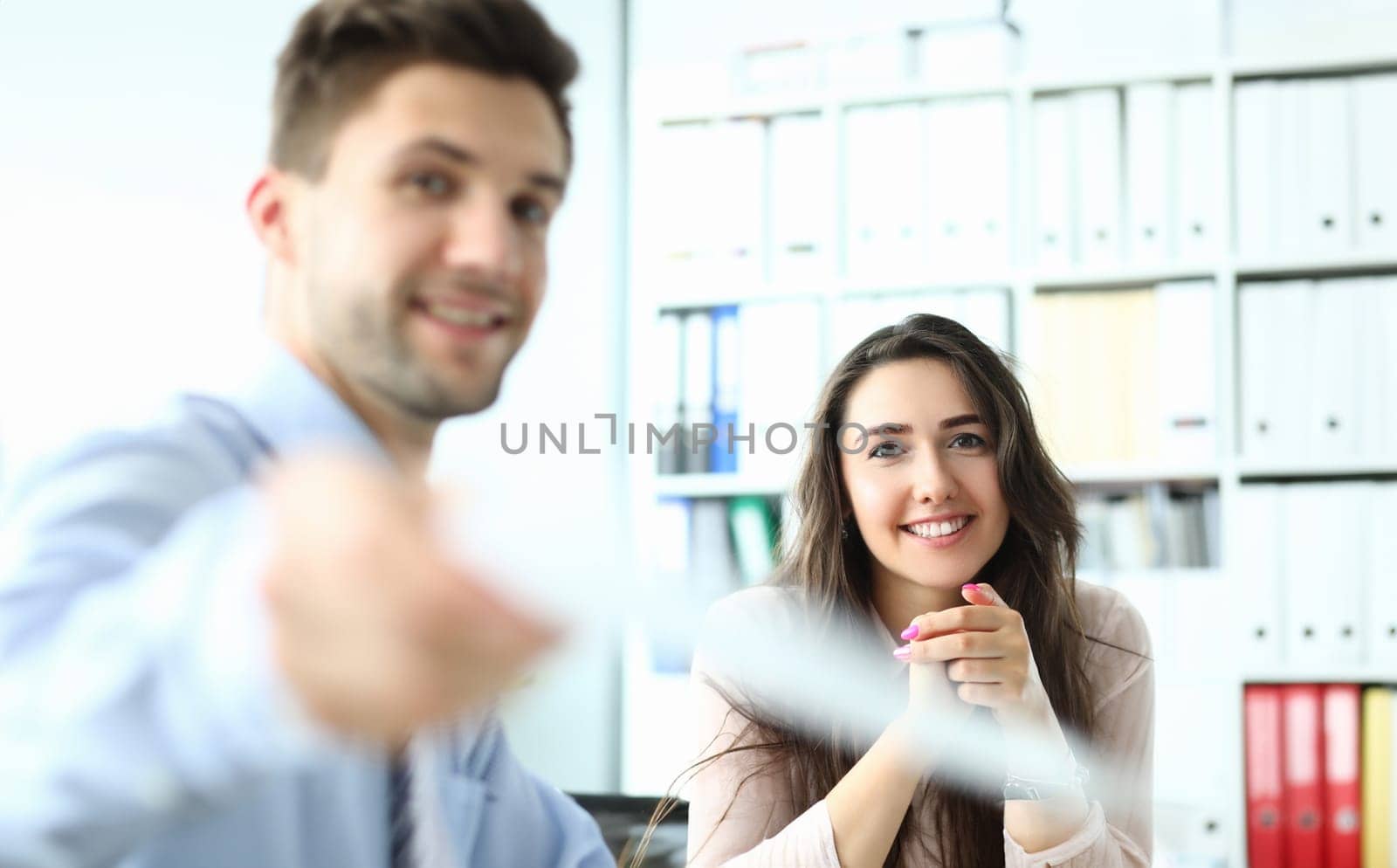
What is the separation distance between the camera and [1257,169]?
160 cm

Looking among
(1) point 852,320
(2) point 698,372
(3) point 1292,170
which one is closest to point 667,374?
(2) point 698,372

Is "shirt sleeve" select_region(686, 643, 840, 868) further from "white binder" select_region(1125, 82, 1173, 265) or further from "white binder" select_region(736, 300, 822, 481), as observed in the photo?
"white binder" select_region(1125, 82, 1173, 265)

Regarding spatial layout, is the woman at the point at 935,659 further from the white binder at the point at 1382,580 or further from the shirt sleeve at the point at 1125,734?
the white binder at the point at 1382,580

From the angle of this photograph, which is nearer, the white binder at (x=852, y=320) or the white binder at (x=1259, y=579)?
the white binder at (x=1259, y=579)

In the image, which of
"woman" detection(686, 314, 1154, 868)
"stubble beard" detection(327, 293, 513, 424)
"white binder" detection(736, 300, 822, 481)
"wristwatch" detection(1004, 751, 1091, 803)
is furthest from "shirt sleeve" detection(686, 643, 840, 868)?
"white binder" detection(736, 300, 822, 481)

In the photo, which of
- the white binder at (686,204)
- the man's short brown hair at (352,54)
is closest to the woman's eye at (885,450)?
the man's short brown hair at (352,54)

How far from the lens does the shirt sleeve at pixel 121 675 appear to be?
0.64 feet

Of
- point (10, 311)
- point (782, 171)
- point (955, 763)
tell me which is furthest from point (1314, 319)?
point (10, 311)

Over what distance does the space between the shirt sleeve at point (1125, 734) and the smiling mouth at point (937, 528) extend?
0.54ft

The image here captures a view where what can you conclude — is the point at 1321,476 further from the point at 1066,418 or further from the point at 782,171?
the point at 782,171

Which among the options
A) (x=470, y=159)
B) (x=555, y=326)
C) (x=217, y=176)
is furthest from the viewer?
(x=555, y=326)

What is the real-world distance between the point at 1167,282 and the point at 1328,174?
23 centimetres

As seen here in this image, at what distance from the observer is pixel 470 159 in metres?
0.33

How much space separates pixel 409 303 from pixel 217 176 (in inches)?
23.4
